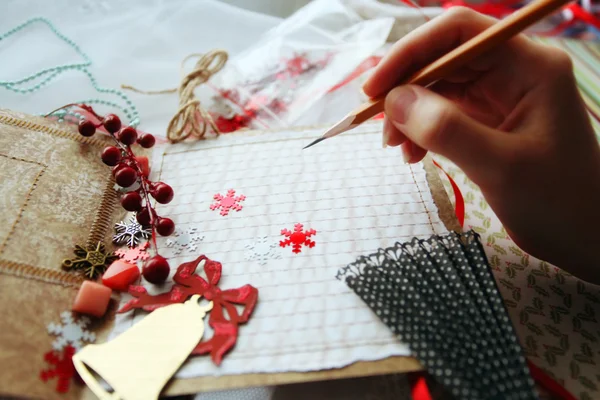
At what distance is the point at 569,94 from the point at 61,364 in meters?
0.75

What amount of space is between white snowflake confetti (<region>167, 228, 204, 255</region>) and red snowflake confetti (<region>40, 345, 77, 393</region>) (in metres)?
0.20

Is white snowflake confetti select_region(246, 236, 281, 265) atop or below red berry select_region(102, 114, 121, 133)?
below

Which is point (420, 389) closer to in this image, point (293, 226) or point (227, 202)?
point (293, 226)

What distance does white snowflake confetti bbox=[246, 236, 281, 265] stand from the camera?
0.71m

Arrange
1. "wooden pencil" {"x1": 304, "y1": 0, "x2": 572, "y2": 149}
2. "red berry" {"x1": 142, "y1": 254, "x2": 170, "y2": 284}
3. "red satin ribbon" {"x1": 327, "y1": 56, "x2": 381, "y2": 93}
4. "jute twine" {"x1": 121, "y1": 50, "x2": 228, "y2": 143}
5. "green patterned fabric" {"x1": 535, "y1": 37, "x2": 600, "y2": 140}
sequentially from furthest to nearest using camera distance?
"green patterned fabric" {"x1": 535, "y1": 37, "x2": 600, "y2": 140}, "red satin ribbon" {"x1": 327, "y1": 56, "x2": 381, "y2": 93}, "jute twine" {"x1": 121, "y1": 50, "x2": 228, "y2": 143}, "red berry" {"x1": 142, "y1": 254, "x2": 170, "y2": 284}, "wooden pencil" {"x1": 304, "y1": 0, "x2": 572, "y2": 149}

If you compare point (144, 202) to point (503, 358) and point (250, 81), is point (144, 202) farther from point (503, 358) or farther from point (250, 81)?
point (503, 358)

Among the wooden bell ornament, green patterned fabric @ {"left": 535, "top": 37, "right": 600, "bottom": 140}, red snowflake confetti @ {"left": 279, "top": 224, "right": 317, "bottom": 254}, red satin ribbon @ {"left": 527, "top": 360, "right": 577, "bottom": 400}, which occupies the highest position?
red snowflake confetti @ {"left": 279, "top": 224, "right": 317, "bottom": 254}

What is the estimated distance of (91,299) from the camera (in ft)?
2.09

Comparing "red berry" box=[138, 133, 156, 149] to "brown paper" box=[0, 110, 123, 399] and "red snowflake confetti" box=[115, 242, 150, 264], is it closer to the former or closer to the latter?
"brown paper" box=[0, 110, 123, 399]

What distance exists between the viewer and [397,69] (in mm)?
741

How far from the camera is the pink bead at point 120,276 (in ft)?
2.21

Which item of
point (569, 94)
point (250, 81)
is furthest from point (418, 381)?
point (250, 81)

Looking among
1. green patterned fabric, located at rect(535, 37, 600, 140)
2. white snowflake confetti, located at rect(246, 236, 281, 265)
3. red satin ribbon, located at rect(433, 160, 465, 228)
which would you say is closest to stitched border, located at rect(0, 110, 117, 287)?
white snowflake confetti, located at rect(246, 236, 281, 265)

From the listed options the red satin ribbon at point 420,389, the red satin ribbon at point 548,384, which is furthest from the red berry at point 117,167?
the red satin ribbon at point 548,384
